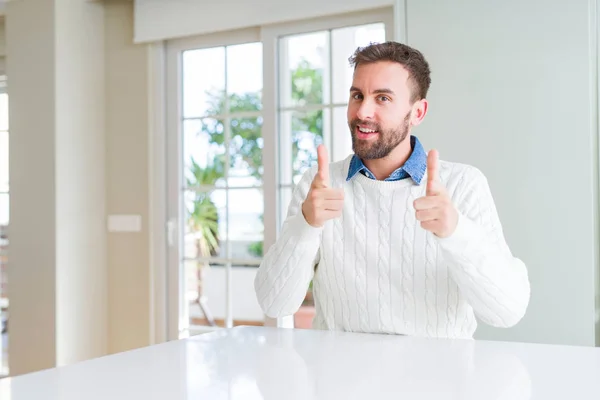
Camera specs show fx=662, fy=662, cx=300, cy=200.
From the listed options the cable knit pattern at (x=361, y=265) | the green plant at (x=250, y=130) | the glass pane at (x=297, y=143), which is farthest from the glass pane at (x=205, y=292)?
the cable knit pattern at (x=361, y=265)

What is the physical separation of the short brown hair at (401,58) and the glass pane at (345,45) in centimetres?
142

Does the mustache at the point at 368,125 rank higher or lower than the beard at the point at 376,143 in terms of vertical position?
higher

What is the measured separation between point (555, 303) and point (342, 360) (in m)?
1.77

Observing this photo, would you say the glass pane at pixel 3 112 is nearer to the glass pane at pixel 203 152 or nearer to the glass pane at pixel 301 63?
the glass pane at pixel 203 152

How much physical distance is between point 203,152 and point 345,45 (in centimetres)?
102

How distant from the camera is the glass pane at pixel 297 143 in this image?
3514 mm

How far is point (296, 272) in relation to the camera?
1626mm

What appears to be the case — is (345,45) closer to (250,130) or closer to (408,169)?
(250,130)

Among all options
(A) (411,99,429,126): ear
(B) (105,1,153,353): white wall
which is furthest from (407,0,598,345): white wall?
(B) (105,1,153,353): white wall

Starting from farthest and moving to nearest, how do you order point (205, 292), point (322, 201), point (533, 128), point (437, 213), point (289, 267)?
point (205, 292) < point (533, 128) < point (289, 267) < point (322, 201) < point (437, 213)

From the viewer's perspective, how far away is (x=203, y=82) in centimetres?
383

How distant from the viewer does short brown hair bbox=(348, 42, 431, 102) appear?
5.90ft

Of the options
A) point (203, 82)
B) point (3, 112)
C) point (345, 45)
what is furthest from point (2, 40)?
point (345, 45)

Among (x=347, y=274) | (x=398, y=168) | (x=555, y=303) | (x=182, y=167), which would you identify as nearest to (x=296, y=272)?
(x=347, y=274)
